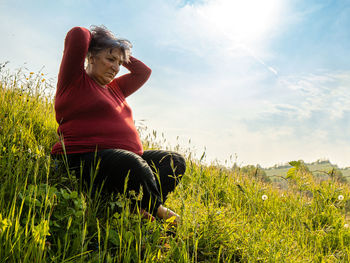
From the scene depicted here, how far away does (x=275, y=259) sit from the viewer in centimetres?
230

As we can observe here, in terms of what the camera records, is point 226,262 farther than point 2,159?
No

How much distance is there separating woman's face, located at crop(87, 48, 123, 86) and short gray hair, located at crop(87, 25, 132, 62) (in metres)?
0.05

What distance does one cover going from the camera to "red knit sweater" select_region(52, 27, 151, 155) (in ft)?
8.92

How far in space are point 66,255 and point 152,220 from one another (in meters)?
0.83

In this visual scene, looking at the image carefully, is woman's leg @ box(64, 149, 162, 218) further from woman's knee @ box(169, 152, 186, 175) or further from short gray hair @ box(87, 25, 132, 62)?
short gray hair @ box(87, 25, 132, 62)

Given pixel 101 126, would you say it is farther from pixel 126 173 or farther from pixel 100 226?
pixel 100 226

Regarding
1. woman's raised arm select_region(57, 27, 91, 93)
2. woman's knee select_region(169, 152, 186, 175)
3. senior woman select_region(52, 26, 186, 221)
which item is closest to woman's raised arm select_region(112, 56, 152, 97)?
senior woman select_region(52, 26, 186, 221)

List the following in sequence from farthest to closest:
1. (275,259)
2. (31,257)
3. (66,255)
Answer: (275,259), (66,255), (31,257)

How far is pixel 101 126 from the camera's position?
2.76m

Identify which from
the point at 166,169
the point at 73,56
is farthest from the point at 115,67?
the point at 166,169

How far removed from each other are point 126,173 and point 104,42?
1.46 m

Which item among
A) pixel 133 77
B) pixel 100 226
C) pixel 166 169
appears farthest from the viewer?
pixel 133 77

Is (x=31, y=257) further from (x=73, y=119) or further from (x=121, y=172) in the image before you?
(x=73, y=119)

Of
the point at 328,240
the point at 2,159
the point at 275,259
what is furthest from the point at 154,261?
the point at 328,240
